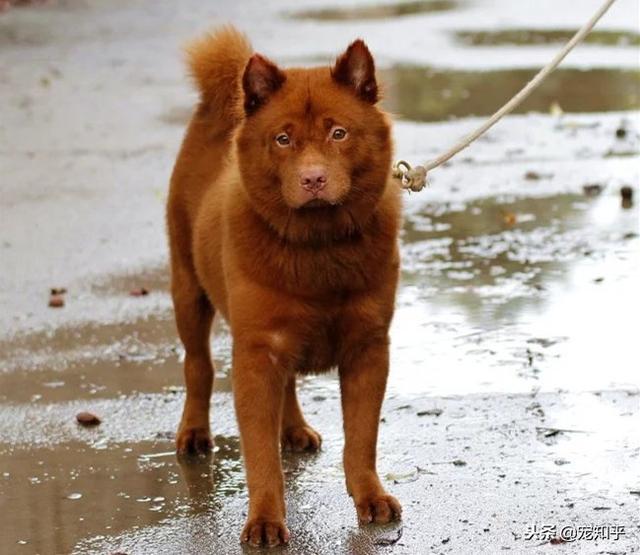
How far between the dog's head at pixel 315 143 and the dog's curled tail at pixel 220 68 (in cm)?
95

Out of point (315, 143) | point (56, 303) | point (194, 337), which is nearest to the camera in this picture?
point (315, 143)

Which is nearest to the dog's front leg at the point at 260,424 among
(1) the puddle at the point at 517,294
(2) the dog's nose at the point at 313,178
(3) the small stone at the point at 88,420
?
(2) the dog's nose at the point at 313,178

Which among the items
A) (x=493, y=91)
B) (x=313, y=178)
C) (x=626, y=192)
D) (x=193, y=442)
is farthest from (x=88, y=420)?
(x=493, y=91)

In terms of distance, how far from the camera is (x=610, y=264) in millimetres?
8188

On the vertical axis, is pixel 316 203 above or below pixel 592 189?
above

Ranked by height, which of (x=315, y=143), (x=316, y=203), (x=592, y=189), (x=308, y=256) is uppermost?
(x=315, y=143)

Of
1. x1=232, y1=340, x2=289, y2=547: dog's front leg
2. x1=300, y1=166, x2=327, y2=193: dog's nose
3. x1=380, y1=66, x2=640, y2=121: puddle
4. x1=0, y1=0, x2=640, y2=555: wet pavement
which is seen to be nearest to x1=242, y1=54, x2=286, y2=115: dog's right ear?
x1=300, y1=166, x2=327, y2=193: dog's nose

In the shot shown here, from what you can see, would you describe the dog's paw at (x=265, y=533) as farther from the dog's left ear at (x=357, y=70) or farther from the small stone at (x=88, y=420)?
the small stone at (x=88, y=420)

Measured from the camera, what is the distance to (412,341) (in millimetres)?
7090

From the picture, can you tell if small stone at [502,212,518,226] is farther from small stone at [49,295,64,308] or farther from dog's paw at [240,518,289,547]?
dog's paw at [240,518,289,547]

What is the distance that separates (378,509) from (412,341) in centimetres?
214

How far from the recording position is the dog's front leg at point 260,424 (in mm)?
4926

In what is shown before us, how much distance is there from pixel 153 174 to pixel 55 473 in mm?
5613

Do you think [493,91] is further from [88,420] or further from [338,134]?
[338,134]
